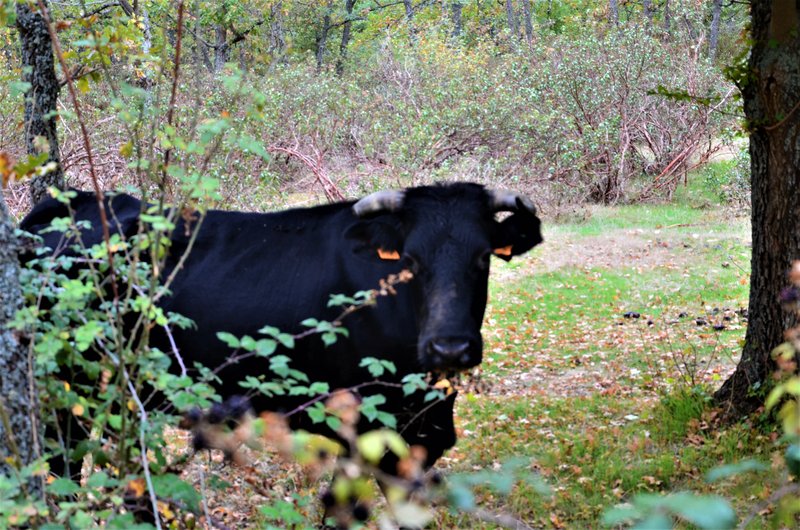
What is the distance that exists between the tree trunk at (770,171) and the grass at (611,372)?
0.57 metres

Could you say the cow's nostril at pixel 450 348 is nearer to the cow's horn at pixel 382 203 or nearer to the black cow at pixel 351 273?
the black cow at pixel 351 273

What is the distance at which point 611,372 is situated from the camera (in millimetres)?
8906

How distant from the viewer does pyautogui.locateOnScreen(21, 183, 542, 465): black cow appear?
5.20 m

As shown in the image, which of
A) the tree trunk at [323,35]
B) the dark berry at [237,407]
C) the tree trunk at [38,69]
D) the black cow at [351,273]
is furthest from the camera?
the tree trunk at [323,35]

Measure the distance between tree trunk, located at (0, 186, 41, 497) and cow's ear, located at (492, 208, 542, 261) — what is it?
3030 millimetres

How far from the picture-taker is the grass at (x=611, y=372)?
5969mm

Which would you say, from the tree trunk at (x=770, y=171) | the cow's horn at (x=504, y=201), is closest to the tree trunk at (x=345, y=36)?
the tree trunk at (x=770, y=171)

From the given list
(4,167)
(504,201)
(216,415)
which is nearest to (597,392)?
(504,201)

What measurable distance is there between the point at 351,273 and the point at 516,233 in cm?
105

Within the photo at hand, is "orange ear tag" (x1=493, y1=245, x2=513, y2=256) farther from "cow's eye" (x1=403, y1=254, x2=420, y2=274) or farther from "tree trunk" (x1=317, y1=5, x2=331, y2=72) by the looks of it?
"tree trunk" (x1=317, y1=5, x2=331, y2=72)

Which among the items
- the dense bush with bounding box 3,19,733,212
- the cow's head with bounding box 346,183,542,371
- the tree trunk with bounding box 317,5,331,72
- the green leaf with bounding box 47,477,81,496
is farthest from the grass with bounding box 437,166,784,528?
the tree trunk with bounding box 317,5,331,72

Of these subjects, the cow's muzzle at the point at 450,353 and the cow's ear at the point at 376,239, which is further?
the cow's ear at the point at 376,239

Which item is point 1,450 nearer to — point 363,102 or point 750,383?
Answer: point 750,383

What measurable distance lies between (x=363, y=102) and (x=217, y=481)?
61.1 ft
